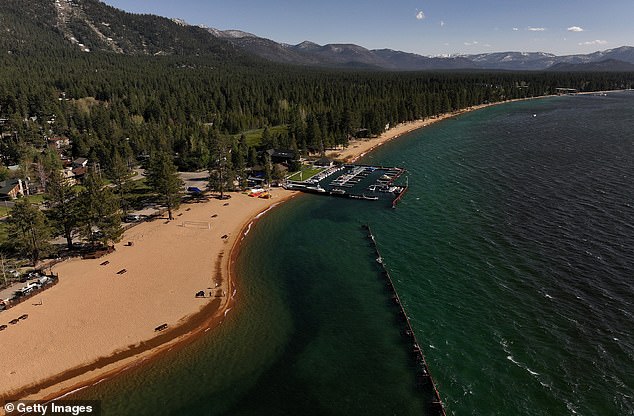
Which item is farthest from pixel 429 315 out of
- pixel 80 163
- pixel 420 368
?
pixel 80 163

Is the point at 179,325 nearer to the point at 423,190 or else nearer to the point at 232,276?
the point at 232,276

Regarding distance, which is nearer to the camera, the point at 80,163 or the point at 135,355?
the point at 135,355

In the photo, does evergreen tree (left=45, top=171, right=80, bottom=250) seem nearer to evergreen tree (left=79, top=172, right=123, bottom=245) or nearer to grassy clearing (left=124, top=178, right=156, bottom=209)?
evergreen tree (left=79, top=172, right=123, bottom=245)

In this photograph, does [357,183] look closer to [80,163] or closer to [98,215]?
[98,215]

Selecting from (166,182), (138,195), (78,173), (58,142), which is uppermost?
(58,142)

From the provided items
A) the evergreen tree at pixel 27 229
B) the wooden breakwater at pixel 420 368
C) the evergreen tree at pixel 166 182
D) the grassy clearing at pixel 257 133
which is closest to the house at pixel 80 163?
the evergreen tree at pixel 166 182

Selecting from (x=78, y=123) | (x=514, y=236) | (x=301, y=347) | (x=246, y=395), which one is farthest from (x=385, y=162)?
(x=78, y=123)

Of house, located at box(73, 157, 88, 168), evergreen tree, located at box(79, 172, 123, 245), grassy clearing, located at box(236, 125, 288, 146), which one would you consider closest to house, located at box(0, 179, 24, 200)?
house, located at box(73, 157, 88, 168)

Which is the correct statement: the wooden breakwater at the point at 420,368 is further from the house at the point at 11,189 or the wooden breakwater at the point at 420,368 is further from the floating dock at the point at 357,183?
the house at the point at 11,189
